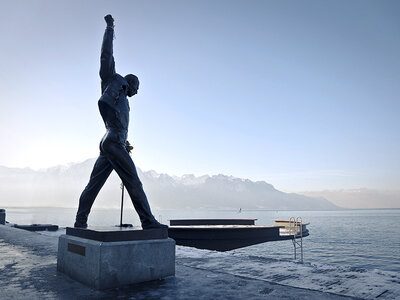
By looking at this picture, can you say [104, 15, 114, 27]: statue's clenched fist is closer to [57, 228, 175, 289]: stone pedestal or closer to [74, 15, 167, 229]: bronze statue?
[74, 15, 167, 229]: bronze statue

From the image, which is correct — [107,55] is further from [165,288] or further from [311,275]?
[311,275]

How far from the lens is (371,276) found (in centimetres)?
523

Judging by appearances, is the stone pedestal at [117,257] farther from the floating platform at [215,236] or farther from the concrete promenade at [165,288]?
the floating platform at [215,236]

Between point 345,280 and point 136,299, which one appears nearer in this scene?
point 136,299

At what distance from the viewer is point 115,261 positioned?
4.51 metres

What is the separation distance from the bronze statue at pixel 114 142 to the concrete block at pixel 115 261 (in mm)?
496

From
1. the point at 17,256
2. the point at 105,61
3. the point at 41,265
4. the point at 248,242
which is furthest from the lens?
the point at 248,242

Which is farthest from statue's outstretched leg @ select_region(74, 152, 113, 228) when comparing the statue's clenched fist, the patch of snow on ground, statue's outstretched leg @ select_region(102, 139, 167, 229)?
the statue's clenched fist

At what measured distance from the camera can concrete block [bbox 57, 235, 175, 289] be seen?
4.41 metres

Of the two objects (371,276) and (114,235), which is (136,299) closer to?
(114,235)

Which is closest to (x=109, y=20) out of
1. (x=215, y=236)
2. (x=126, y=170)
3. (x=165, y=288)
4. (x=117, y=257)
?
(x=126, y=170)

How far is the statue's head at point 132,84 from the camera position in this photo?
6.02 meters

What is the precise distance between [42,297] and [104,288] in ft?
2.71

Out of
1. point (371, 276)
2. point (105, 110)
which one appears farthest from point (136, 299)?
point (371, 276)
